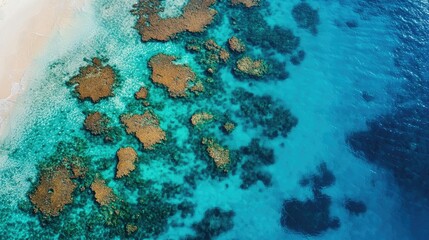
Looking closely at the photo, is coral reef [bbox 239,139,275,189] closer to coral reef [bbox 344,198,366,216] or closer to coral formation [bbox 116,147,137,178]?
coral reef [bbox 344,198,366,216]

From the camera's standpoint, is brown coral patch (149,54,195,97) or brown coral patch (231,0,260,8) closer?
brown coral patch (149,54,195,97)

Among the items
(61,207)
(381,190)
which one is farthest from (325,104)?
(61,207)

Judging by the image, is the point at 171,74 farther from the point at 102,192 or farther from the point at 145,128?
the point at 102,192

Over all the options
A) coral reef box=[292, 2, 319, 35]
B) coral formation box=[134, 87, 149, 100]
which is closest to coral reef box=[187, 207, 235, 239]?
coral formation box=[134, 87, 149, 100]

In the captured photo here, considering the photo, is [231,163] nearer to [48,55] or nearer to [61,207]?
[61,207]

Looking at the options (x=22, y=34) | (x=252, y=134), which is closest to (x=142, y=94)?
(x=252, y=134)

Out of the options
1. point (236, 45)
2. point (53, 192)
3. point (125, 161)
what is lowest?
point (53, 192)

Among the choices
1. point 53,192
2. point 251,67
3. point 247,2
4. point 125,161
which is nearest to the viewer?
point 53,192
